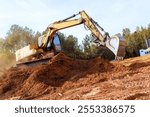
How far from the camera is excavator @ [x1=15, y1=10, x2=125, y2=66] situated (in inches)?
598

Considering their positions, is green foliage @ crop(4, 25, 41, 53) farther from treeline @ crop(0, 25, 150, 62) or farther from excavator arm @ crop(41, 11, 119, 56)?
excavator arm @ crop(41, 11, 119, 56)

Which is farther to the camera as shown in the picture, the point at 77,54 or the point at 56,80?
the point at 77,54

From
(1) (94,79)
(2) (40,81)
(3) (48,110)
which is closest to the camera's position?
(3) (48,110)

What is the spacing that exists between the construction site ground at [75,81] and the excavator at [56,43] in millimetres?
923

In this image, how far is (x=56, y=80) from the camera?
13898 mm

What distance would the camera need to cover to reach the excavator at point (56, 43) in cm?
1520

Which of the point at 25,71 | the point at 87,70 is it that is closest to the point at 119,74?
the point at 87,70

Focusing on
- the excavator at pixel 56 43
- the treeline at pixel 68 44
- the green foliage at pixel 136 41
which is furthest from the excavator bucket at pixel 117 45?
the green foliage at pixel 136 41

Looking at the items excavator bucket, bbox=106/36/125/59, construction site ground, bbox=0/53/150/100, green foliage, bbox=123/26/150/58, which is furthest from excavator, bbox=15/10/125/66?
green foliage, bbox=123/26/150/58

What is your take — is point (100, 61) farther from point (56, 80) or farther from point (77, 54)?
point (77, 54)

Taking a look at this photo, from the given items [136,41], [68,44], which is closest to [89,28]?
[68,44]

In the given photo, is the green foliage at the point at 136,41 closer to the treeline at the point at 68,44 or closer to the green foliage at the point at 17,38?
the treeline at the point at 68,44

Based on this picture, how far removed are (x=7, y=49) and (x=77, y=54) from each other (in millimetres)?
9702

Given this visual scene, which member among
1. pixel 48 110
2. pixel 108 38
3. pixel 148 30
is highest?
pixel 148 30
